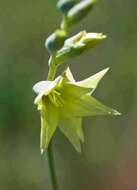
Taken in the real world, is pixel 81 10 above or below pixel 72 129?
above

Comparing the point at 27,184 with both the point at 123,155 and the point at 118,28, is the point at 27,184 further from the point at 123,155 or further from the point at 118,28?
the point at 118,28

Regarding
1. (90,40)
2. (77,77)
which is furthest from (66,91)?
(77,77)

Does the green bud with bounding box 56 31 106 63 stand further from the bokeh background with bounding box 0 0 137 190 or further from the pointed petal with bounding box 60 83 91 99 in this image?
the bokeh background with bounding box 0 0 137 190

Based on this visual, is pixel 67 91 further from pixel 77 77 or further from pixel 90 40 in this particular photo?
pixel 77 77

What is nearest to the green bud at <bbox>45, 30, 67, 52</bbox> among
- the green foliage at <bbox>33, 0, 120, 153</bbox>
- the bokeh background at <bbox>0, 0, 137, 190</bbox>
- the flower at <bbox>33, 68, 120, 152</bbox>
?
the green foliage at <bbox>33, 0, 120, 153</bbox>

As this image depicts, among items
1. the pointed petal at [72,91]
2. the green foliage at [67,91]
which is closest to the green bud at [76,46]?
the green foliage at [67,91]

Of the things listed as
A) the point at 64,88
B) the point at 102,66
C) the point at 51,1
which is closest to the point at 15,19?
the point at 51,1

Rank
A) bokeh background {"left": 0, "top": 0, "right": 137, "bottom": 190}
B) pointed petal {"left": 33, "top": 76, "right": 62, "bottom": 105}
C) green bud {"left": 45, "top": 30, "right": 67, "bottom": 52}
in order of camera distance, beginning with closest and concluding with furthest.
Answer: green bud {"left": 45, "top": 30, "right": 67, "bottom": 52}
pointed petal {"left": 33, "top": 76, "right": 62, "bottom": 105}
bokeh background {"left": 0, "top": 0, "right": 137, "bottom": 190}
